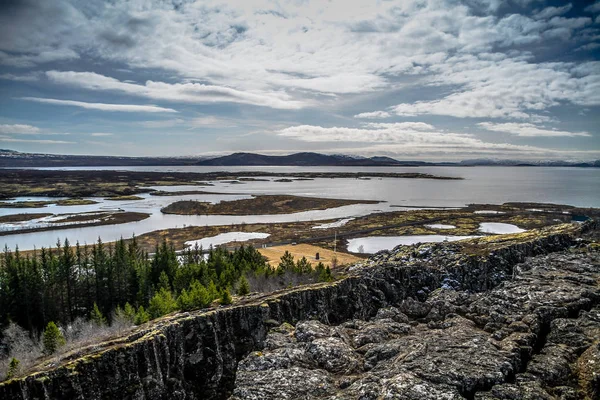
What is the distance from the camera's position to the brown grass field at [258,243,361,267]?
84681mm

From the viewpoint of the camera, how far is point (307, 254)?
92.6 meters

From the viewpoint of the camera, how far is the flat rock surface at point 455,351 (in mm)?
17875

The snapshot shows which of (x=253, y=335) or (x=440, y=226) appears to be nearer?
(x=253, y=335)

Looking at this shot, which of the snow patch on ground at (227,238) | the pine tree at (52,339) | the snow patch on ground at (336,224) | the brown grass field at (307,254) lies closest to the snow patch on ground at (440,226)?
the snow patch on ground at (336,224)

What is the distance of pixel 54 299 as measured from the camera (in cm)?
6066

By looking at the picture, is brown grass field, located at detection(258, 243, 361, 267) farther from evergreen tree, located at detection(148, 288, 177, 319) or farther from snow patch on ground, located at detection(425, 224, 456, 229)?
snow patch on ground, located at detection(425, 224, 456, 229)

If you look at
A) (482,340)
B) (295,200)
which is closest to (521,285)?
(482,340)

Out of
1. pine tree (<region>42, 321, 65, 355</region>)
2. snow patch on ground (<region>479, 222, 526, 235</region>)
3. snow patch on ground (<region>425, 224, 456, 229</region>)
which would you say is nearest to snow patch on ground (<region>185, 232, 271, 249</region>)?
snow patch on ground (<region>425, 224, 456, 229</region>)

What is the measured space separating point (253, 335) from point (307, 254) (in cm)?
6136

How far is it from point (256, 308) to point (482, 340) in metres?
18.0

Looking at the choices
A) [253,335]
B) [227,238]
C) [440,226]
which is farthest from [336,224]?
[253,335]

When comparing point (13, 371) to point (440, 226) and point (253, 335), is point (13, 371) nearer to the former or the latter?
point (253, 335)

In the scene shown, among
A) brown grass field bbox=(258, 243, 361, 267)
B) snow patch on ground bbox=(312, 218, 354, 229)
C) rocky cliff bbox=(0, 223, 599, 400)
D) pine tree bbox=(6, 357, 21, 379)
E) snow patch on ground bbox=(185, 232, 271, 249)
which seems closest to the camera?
rocky cliff bbox=(0, 223, 599, 400)

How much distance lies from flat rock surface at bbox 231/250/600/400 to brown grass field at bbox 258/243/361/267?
5322 centimetres
